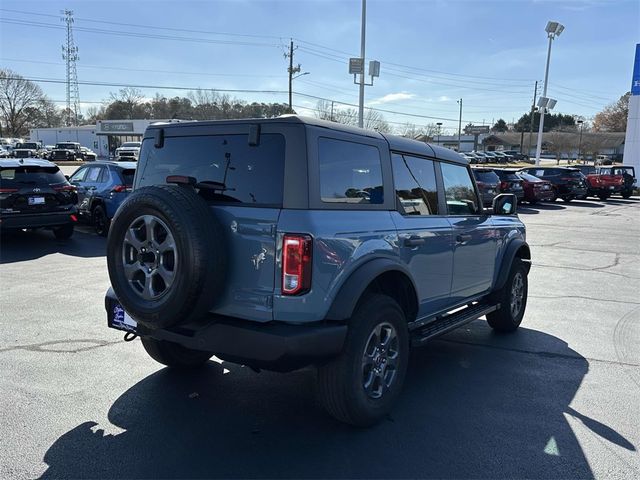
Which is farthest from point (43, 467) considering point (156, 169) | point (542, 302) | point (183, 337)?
point (542, 302)

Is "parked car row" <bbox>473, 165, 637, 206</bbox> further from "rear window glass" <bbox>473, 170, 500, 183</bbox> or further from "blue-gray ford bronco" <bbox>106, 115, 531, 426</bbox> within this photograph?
"blue-gray ford bronco" <bbox>106, 115, 531, 426</bbox>

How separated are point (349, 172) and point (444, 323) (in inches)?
67.5

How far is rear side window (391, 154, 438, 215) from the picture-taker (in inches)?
156

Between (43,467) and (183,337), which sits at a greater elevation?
(183,337)

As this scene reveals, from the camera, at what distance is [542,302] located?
706 centimetres

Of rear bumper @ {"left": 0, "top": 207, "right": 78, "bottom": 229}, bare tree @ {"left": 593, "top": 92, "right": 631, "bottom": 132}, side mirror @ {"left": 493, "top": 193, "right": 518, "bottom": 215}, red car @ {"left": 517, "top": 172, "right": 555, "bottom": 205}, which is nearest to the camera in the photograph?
side mirror @ {"left": 493, "top": 193, "right": 518, "bottom": 215}

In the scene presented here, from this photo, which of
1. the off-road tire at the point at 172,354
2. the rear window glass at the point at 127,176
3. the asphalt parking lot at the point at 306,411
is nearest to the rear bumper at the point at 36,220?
the rear window glass at the point at 127,176

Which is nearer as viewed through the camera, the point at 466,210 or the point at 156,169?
the point at 156,169

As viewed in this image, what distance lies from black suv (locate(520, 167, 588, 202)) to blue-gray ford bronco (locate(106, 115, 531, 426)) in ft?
80.4

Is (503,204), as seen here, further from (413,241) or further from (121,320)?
(121,320)

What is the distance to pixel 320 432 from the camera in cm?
340

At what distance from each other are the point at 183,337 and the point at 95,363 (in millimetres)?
1753

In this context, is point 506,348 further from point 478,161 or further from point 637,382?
point 478,161

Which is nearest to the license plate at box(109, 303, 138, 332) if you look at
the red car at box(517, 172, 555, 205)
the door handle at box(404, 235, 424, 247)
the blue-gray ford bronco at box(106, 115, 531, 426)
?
the blue-gray ford bronco at box(106, 115, 531, 426)
